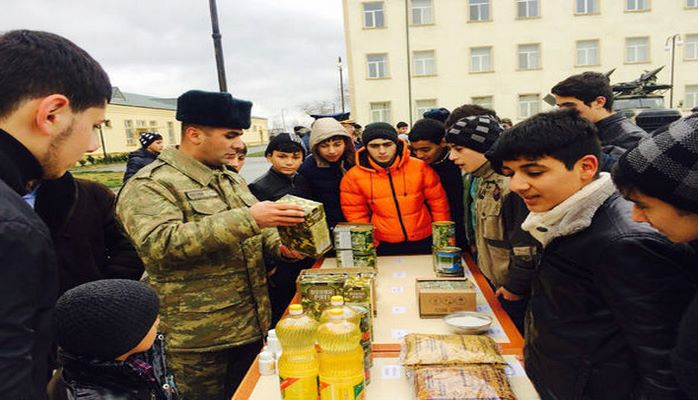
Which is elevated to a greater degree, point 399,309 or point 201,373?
point 399,309

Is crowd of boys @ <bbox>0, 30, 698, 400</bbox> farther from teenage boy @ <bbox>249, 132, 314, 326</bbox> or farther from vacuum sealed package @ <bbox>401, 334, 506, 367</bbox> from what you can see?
teenage boy @ <bbox>249, 132, 314, 326</bbox>

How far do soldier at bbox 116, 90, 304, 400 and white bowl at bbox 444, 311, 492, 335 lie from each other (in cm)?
79

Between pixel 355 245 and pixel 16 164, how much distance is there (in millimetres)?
1756

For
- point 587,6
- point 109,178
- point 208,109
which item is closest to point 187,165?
point 208,109

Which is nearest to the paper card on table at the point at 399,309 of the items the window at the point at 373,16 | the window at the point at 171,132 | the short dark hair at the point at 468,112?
the short dark hair at the point at 468,112

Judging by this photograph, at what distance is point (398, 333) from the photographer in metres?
1.87

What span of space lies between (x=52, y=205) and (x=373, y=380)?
1554 mm

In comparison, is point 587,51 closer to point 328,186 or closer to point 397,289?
point 328,186

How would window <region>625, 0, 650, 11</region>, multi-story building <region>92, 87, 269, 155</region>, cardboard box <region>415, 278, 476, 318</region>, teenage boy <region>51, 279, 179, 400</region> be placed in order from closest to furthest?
teenage boy <region>51, 279, 179, 400</region>, cardboard box <region>415, 278, 476, 318</region>, window <region>625, 0, 650, 11</region>, multi-story building <region>92, 87, 269, 155</region>

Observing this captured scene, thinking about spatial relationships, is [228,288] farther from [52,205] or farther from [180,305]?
[52,205]

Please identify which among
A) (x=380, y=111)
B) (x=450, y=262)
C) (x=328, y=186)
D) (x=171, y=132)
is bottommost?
(x=450, y=262)

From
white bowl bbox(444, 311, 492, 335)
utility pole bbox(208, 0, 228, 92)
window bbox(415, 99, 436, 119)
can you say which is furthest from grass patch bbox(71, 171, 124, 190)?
window bbox(415, 99, 436, 119)

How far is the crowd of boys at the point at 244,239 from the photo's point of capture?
3.14 ft

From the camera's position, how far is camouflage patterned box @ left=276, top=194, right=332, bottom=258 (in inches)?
75.6
